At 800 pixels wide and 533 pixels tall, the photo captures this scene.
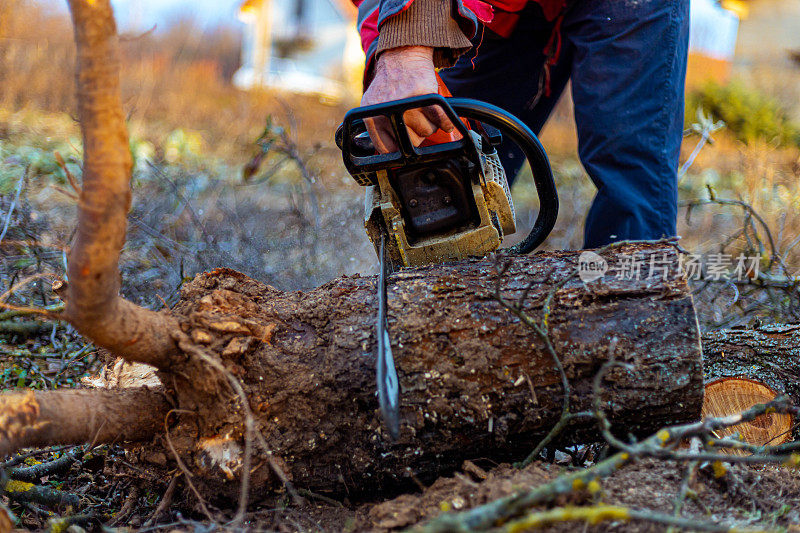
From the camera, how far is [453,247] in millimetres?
1945

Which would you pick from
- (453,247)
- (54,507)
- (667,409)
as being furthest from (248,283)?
(667,409)

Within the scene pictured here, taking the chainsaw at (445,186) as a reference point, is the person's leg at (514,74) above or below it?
above

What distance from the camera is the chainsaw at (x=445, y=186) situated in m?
1.81

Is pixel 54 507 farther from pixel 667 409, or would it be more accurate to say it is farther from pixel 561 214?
pixel 561 214

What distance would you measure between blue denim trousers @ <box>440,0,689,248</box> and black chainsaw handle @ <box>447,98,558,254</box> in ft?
1.63

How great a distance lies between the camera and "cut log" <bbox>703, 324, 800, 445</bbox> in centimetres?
188

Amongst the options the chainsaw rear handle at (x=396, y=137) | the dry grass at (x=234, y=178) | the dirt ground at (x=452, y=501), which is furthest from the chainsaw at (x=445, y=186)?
the dry grass at (x=234, y=178)

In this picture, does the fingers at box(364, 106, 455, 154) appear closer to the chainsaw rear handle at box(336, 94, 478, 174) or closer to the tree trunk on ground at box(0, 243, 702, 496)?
the chainsaw rear handle at box(336, 94, 478, 174)

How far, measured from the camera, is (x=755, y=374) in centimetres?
193

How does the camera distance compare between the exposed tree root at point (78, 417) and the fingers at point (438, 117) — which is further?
the fingers at point (438, 117)

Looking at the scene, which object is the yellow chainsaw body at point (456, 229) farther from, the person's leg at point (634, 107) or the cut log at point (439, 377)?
the person's leg at point (634, 107)

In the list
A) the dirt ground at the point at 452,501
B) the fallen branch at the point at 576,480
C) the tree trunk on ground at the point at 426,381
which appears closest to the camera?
the fallen branch at the point at 576,480

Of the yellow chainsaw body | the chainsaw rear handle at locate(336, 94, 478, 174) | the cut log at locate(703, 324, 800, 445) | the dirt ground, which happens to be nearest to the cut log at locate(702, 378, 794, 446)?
the cut log at locate(703, 324, 800, 445)

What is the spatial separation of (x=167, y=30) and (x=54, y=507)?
18.1 m
